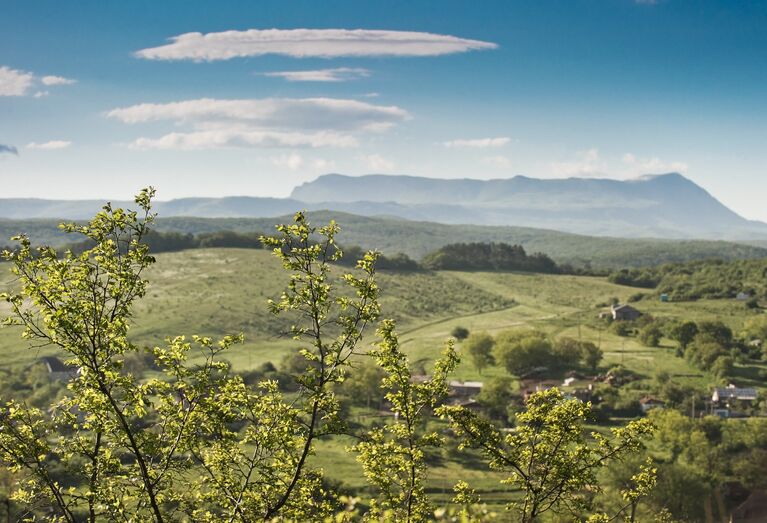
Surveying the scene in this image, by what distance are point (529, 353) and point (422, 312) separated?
51.7 meters

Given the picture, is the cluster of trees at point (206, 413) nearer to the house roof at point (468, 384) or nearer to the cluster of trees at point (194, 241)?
the house roof at point (468, 384)

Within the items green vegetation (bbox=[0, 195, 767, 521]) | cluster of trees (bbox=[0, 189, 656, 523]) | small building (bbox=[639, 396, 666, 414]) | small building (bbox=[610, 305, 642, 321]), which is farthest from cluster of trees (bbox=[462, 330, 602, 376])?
cluster of trees (bbox=[0, 189, 656, 523])

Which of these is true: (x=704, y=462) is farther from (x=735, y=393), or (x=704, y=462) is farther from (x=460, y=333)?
(x=460, y=333)

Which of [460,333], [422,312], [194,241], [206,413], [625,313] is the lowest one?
[460,333]

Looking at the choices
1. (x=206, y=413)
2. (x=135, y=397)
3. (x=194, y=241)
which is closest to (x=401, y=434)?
(x=206, y=413)

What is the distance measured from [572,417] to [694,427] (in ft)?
191

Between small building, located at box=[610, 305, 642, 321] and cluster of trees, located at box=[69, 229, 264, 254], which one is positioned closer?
small building, located at box=[610, 305, 642, 321]

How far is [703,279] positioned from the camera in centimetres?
17712

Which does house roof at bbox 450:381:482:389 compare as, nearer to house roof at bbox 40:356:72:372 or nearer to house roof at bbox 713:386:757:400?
house roof at bbox 713:386:757:400

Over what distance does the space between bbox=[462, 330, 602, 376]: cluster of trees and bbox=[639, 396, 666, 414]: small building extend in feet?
50.9

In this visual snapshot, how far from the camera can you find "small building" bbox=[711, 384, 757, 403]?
77188mm

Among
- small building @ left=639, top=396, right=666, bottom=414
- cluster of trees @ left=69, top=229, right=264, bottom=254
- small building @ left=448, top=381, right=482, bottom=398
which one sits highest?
cluster of trees @ left=69, top=229, right=264, bottom=254

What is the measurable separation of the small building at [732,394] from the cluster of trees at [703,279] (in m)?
77.8

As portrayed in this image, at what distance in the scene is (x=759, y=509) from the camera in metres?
50.7
